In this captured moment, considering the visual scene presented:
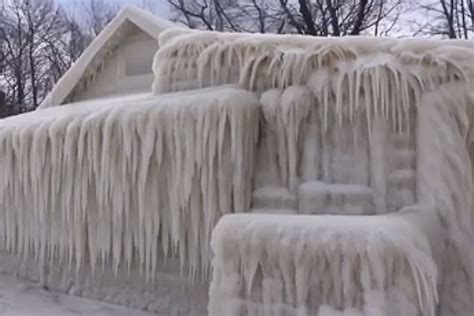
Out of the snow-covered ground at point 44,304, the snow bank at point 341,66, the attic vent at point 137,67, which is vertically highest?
the attic vent at point 137,67

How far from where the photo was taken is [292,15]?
65.1ft

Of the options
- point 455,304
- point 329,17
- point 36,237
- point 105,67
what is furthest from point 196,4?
point 455,304

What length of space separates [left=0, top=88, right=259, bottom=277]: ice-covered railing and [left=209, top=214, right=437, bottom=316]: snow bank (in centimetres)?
91

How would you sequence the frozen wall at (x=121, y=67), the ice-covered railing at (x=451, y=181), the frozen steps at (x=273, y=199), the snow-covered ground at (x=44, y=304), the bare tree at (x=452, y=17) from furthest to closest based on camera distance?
the bare tree at (x=452, y=17)
the frozen wall at (x=121, y=67)
the snow-covered ground at (x=44, y=304)
the frozen steps at (x=273, y=199)
the ice-covered railing at (x=451, y=181)

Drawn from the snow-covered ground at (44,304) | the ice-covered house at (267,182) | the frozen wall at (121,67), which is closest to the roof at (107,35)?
the frozen wall at (121,67)

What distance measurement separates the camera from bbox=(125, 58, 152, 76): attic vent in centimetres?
804

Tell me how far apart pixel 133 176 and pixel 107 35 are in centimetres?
376

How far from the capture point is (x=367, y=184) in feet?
15.0

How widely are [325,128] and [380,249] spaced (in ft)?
4.71

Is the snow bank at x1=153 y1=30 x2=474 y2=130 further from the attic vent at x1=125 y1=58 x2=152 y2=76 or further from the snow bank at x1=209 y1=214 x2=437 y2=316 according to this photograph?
the attic vent at x1=125 y1=58 x2=152 y2=76

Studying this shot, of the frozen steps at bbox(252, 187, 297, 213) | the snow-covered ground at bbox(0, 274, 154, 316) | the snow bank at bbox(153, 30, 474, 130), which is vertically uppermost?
the snow bank at bbox(153, 30, 474, 130)

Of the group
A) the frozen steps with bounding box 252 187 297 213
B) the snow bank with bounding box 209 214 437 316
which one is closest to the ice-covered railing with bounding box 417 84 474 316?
the snow bank with bounding box 209 214 437 316

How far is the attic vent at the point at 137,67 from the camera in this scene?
8.04 m

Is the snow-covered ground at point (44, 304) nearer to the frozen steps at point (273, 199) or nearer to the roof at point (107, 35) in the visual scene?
the frozen steps at point (273, 199)
